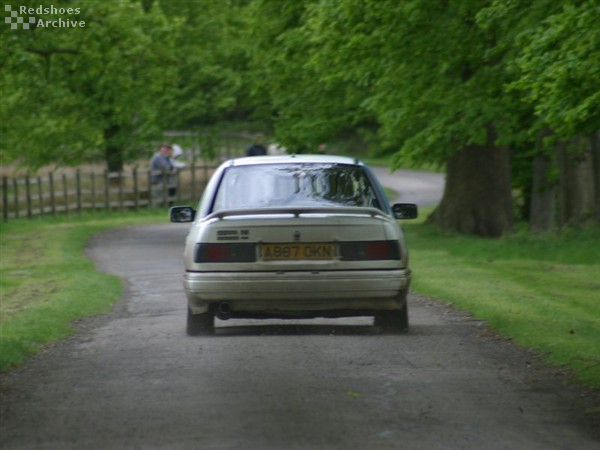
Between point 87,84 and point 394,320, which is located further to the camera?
point 87,84

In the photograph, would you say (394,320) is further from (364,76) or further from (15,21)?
(15,21)

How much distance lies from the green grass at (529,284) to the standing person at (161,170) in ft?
48.2

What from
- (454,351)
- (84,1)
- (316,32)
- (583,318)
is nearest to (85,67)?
(84,1)

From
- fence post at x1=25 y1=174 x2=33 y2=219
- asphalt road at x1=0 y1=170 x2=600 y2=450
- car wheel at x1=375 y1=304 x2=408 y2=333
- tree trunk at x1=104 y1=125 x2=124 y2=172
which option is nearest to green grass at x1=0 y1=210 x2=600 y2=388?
asphalt road at x1=0 y1=170 x2=600 y2=450

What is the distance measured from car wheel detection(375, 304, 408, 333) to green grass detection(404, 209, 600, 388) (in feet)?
3.19

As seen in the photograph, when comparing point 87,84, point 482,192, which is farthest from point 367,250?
point 87,84

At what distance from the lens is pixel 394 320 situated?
13.3m

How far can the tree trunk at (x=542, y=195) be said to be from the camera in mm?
31188

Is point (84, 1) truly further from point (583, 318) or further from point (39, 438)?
point (39, 438)

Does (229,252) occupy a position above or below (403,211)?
below

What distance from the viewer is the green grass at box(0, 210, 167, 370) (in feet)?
46.5

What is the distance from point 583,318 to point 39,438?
26.7ft

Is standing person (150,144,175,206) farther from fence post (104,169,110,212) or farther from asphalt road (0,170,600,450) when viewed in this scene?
asphalt road (0,170,600,450)

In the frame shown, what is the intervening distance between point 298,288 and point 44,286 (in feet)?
29.5
